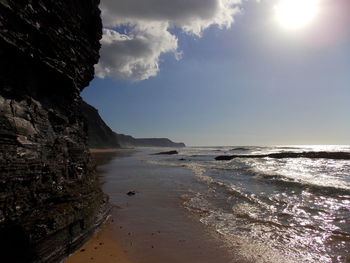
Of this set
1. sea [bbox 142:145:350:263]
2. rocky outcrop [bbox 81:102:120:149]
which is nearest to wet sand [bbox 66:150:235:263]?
sea [bbox 142:145:350:263]

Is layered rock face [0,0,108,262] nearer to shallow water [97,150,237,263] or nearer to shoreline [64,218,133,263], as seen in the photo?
shoreline [64,218,133,263]

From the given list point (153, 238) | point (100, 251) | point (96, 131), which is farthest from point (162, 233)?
point (96, 131)

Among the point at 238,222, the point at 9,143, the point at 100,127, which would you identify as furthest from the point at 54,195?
the point at 100,127

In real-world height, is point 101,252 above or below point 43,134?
below

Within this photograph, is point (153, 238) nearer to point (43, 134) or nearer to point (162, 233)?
point (162, 233)

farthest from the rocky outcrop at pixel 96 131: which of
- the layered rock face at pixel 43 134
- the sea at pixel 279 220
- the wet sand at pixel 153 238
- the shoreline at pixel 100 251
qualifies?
the shoreline at pixel 100 251

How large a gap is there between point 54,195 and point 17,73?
2.95 metres

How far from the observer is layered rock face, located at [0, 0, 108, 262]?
466 centimetres

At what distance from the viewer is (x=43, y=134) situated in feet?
19.4

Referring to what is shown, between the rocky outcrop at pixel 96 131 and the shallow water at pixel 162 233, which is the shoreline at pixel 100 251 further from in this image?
the rocky outcrop at pixel 96 131

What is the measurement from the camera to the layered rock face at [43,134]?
466cm

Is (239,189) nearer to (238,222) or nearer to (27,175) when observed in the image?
(238,222)

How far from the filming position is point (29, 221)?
4.86 meters

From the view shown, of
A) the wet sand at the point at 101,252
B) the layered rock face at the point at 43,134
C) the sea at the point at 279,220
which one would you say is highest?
the layered rock face at the point at 43,134
